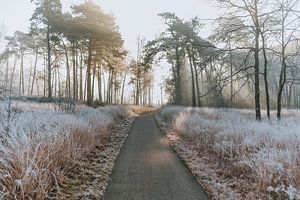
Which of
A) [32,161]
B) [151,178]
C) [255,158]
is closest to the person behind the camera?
[32,161]

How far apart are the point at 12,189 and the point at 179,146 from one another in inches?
298

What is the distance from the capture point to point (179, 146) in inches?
457

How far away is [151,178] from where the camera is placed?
7.21 metres

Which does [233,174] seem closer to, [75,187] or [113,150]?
[75,187]

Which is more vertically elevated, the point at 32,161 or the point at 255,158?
the point at 32,161

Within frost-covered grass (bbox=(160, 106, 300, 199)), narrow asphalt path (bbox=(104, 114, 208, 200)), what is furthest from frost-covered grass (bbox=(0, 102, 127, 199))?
frost-covered grass (bbox=(160, 106, 300, 199))

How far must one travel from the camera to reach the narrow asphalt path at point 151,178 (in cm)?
607

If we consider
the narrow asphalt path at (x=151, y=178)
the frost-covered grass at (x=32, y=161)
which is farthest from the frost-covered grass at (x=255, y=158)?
the frost-covered grass at (x=32, y=161)

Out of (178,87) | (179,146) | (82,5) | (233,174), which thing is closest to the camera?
(233,174)

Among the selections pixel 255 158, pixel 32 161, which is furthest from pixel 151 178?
pixel 32 161

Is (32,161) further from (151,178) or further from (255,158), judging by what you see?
(255,158)

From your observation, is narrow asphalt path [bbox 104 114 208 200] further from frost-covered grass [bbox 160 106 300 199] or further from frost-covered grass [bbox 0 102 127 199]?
frost-covered grass [bbox 0 102 127 199]

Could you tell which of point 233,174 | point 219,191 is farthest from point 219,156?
point 219,191

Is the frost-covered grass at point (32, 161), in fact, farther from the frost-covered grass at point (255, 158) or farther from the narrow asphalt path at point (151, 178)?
the frost-covered grass at point (255, 158)
